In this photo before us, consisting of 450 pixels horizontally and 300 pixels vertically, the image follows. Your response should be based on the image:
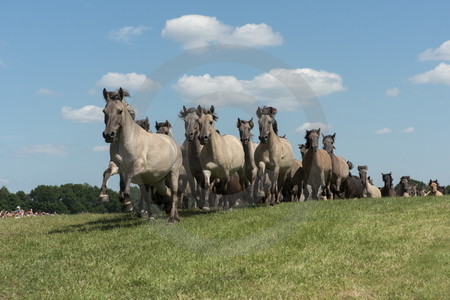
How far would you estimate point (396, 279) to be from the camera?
8438mm

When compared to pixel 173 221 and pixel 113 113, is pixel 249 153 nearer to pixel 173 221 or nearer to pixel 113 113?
pixel 173 221

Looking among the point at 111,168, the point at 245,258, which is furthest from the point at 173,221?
the point at 245,258

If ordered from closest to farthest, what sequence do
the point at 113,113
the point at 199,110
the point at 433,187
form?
the point at 113,113 < the point at 199,110 < the point at 433,187

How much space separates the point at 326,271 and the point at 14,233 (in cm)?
1265

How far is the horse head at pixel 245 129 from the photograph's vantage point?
20683 millimetres

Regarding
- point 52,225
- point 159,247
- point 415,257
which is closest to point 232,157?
point 52,225

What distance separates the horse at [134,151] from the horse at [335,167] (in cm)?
1310

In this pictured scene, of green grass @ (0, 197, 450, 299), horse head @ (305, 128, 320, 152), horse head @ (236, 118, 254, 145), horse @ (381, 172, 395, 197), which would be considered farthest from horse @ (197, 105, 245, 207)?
horse @ (381, 172, 395, 197)

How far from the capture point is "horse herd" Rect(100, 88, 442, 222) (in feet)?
50.4

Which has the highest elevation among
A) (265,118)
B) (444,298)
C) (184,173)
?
(265,118)

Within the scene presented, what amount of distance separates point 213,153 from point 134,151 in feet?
14.6

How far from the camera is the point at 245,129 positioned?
2092cm

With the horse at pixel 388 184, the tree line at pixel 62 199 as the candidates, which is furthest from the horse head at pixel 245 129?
the tree line at pixel 62 199

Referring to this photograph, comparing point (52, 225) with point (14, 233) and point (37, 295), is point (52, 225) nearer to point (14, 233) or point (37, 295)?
point (14, 233)
